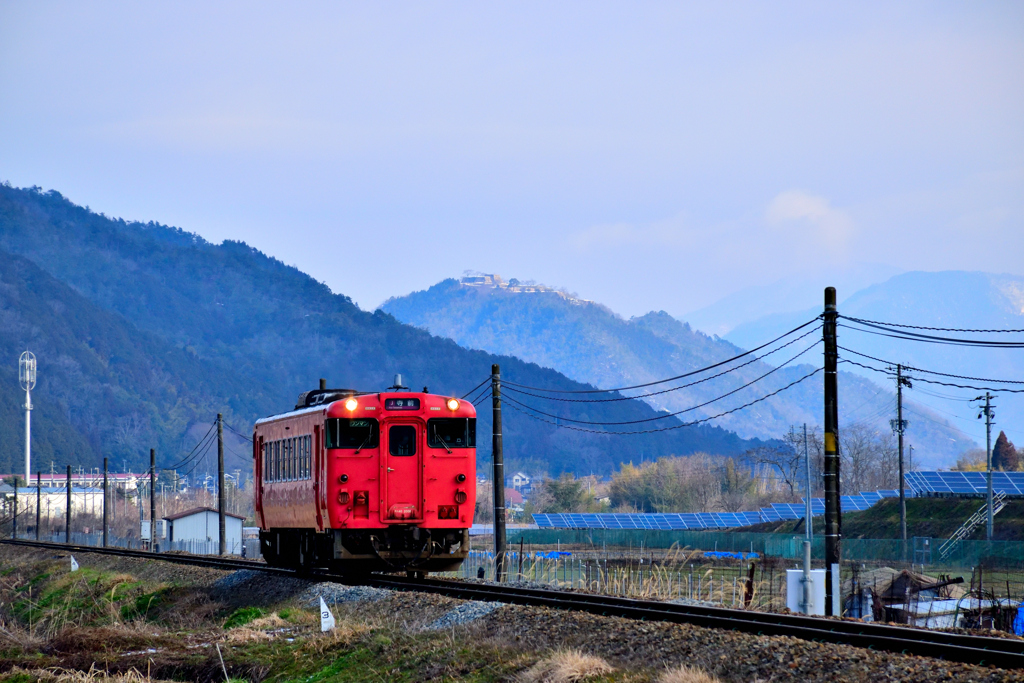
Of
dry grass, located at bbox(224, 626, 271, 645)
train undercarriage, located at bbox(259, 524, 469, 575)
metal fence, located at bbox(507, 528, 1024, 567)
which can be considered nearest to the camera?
dry grass, located at bbox(224, 626, 271, 645)

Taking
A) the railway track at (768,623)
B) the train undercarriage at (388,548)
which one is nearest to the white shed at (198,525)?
the train undercarriage at (388,548)

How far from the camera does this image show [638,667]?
14.4 m

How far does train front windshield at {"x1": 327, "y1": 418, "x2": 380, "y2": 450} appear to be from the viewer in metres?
24.8

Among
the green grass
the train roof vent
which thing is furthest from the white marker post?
the train roof vent

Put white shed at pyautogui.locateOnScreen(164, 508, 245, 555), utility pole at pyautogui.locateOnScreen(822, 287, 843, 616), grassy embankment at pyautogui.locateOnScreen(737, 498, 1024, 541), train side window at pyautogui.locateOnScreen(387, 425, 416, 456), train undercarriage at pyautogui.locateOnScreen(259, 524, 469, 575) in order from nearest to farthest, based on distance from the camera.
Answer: utility pole at pyautogui.locateOnScreen(822, 287, 843, 616) → train undercarriage at pyautogui.locateOnScreen(259, 524, 469, 575) → train side window at pyautogui.locateOnScreen(387, 425, 416, 456) → grassy embankment at pyautogui.locateOnScreen(737, 498, 1024, 541) → white shed at pyautogui.locateOnScreen(164, 508, 245, 555)

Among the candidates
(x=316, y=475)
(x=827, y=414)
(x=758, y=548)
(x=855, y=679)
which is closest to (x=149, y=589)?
(x=316, y=475)

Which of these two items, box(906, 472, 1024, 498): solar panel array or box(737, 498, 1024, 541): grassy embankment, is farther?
box(906, 472, 1024, 498): solar panel array

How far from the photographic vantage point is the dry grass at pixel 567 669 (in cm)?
1401

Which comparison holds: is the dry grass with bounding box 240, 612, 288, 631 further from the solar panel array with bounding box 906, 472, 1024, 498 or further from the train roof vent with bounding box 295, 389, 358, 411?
the solar panel array with bounding box 906, 472, 1024, 498

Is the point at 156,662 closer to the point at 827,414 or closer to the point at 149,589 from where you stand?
the point at 827,414

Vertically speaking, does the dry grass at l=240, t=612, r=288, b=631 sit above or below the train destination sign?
below

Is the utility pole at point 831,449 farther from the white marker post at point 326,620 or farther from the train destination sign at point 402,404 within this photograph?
the white marker post at point 326,620

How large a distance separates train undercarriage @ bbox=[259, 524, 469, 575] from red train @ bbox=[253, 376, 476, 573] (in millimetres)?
21

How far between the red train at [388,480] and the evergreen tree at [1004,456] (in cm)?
10842
